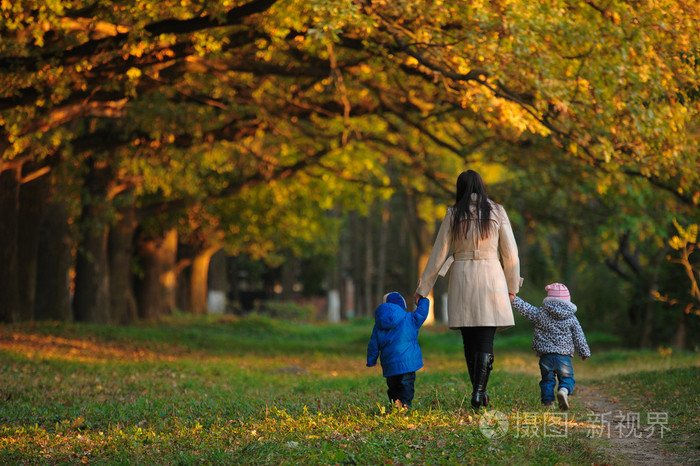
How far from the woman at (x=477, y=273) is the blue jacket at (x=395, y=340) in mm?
239

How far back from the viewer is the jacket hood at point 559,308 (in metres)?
7.93

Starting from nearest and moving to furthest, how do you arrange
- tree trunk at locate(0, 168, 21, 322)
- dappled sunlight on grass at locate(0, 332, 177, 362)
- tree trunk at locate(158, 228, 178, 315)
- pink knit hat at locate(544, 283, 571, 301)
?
pink knit hat at locate(544, 283, 571, 301), dappled sunlight on grass at locate(0, 332, 177, 362), tree trunk at locate(0, 168, 21, 322), tree trunk at locate(158, 228, 178, 315)

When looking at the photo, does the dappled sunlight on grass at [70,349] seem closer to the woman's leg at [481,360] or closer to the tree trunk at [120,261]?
the tree trunk at [120,261]

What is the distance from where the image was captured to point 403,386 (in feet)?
24.7

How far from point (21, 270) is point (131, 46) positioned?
7.78 m

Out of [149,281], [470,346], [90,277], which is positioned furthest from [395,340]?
[149,281]

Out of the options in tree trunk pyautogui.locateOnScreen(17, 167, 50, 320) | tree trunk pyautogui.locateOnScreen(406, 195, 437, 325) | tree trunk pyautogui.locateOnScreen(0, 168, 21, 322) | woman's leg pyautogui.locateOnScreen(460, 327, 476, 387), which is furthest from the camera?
tree trunk pyautogui.locateOnScreen(406, 195, 437, 325)

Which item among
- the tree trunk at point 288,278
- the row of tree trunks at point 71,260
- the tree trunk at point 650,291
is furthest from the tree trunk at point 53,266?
the tree trunk at point 288,278

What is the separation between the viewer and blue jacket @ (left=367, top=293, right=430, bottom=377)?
24.0ft

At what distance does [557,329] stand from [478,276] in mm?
1225

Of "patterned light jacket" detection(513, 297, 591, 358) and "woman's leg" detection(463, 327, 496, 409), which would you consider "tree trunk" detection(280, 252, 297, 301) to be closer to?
"patterned light jacket" detection(513, 297, 591, 358)

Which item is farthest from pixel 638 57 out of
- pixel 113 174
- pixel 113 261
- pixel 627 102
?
pixel 113 261

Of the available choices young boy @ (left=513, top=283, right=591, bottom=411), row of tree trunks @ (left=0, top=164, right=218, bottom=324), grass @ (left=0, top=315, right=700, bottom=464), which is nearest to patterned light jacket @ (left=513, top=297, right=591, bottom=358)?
young boy @ (left=513, top=283, right=591, bottom=411)

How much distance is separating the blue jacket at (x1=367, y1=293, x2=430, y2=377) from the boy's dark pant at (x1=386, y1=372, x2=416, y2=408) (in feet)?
0.50
